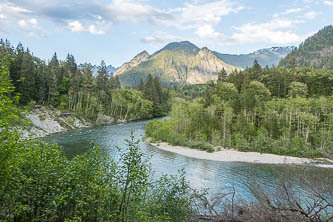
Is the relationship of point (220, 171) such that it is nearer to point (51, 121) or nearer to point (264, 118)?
point (264, 118)

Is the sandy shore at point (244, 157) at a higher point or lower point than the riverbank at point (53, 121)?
lower

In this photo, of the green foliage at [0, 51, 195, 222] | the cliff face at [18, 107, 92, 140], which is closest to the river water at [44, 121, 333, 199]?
the cliff face at [18, 107, 92, 140]

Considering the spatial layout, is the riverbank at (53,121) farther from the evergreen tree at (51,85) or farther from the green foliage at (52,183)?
the green foliage at (52,183)

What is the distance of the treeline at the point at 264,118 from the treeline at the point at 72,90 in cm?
3055

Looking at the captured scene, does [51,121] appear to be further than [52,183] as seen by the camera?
Yes

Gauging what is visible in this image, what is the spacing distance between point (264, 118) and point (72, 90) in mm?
57548

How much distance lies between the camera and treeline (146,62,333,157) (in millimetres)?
48375

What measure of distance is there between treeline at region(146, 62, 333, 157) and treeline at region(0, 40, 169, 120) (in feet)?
100

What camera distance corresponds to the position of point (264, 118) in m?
54.8

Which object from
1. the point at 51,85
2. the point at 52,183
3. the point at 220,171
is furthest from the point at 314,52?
the point at 52,183

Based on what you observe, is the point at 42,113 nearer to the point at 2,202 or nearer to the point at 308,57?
the point at 2,202

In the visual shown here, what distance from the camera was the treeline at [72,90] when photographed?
66.2 meters

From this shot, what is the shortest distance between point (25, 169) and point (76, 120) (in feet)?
220

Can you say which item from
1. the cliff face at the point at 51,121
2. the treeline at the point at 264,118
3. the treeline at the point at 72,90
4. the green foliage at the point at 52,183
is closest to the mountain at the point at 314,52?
the treeline at the point at 264,118
